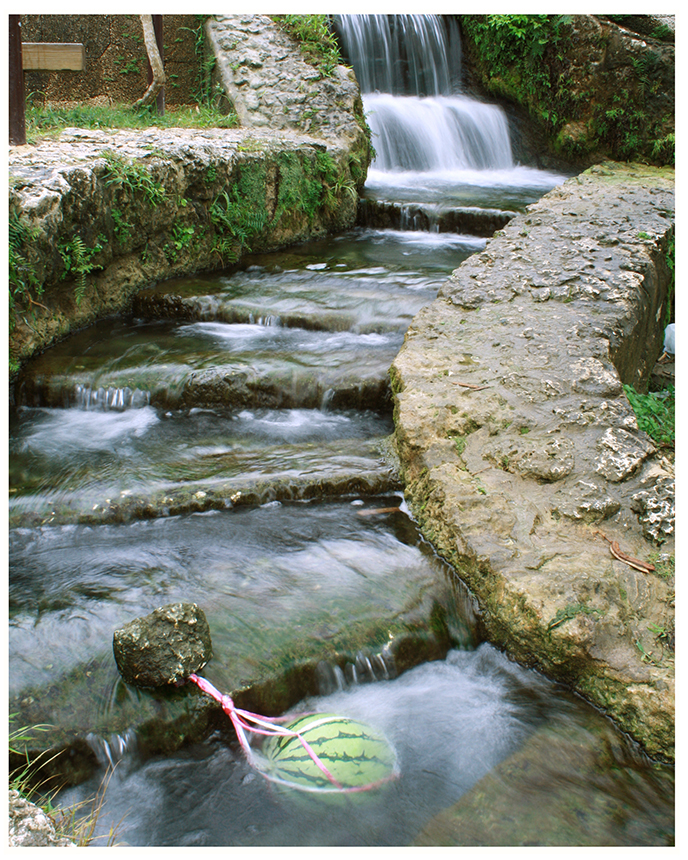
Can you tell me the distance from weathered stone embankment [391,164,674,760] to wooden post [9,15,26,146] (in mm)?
3534

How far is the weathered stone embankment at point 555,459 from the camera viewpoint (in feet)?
7.72

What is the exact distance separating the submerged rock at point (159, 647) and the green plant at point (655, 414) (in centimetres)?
263

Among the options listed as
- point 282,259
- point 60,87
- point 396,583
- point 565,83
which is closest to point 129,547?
point 396,583

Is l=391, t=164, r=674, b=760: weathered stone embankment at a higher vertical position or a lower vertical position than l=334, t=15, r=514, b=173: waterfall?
lower

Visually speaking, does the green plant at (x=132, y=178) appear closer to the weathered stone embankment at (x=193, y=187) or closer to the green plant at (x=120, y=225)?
the weathered stone embankment at (x=193, y=187)

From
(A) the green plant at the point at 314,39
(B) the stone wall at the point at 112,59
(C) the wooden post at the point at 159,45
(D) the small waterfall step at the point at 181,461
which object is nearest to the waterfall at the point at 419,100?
(A) the green plant at the point at 314,39

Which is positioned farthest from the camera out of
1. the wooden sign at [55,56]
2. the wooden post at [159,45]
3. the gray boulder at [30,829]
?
the wooden post at [159,45]

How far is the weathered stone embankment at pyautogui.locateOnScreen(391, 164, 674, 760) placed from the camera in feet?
7.72

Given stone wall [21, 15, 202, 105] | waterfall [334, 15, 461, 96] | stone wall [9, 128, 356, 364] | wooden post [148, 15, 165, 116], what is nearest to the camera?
stone wall [9, 128, 356, 364]

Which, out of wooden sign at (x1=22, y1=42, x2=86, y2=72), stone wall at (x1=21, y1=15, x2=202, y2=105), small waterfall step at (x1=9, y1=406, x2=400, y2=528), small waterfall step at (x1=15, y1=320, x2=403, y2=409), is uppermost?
stone wall at (x1=21, y1=15, x2=202, y2=105)

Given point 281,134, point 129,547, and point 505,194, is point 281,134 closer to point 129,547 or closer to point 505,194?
point 505,194

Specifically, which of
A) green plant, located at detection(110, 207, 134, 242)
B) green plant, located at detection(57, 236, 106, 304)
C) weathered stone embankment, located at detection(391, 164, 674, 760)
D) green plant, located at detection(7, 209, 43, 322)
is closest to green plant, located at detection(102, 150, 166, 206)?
green plant, located at detection(110, 207, 134, 242)

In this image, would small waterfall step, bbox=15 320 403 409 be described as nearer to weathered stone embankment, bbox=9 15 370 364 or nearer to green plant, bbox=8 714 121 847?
weathered stone embankment, bbox=9 15 370 364

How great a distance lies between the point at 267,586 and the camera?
274 centimetres
